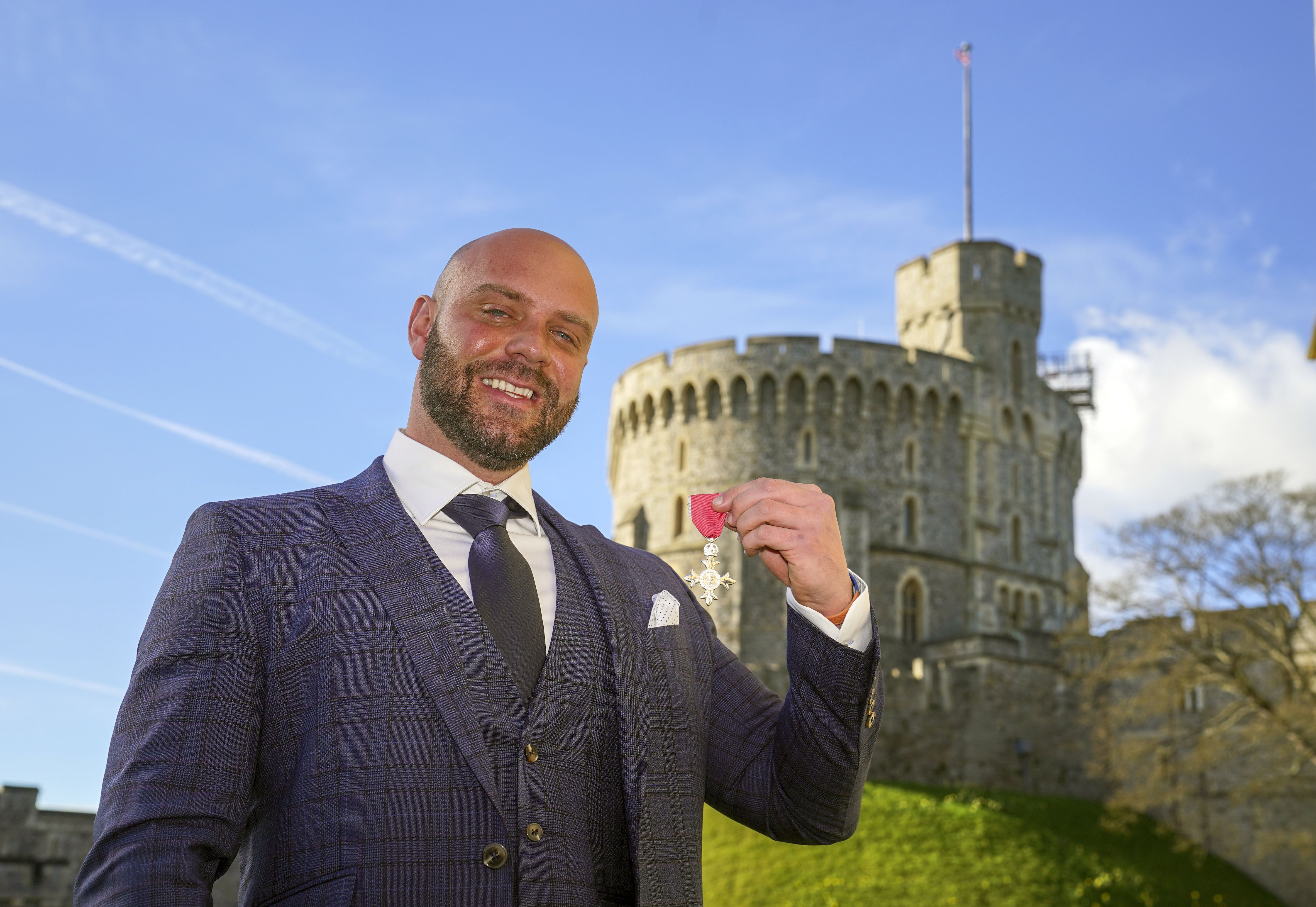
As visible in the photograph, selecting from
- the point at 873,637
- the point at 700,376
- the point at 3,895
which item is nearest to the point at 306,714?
the point at 873,637

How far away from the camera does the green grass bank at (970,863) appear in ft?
67.0

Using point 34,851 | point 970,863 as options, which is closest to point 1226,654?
point 970,863

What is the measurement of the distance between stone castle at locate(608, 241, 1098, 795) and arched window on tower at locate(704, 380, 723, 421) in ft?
0.17

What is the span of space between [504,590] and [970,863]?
68.2 feet

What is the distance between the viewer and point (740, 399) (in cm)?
3641

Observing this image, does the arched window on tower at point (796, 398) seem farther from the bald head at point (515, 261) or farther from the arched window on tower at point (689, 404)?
the bald head at point (515, 261)

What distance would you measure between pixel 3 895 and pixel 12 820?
2.48ft

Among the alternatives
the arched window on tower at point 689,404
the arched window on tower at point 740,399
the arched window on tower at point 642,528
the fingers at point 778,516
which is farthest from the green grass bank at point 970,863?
the fingers at point 778,516

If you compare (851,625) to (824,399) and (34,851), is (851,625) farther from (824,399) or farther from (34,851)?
(824,399)

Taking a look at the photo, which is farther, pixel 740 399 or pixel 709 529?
pixel 740 399

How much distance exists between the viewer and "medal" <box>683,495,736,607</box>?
8.30ft

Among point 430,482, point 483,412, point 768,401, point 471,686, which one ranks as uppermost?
point 768,401

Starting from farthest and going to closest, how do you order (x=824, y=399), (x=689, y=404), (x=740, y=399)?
(x=689, y=404), (x=740, y=399), (x=824, y=399)

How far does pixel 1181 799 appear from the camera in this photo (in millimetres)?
26750
